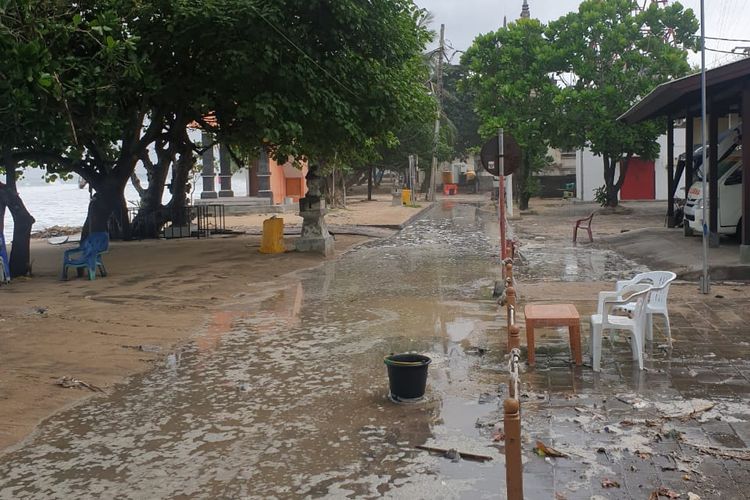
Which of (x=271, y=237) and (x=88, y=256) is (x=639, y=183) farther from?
(x=88, y=256)

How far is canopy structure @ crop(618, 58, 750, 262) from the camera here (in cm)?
1385

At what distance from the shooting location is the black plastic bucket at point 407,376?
6691mm

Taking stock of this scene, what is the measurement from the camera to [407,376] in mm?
6711

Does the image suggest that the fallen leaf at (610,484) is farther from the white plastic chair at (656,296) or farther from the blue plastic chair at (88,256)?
the blue plastic chair at (88,256)

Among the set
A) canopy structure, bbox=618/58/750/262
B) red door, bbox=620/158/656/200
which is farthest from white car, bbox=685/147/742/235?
red door, bbox=620/158/656/200

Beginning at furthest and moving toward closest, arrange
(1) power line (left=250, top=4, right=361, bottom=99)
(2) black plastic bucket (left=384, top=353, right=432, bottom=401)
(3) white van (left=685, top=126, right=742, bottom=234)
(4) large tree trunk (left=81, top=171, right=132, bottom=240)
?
(4) large tree trunk (left=81, top=171, right=132, bottom=240) → (3) white van (left=685, top=126, right=742, bottom=234) → (1) power line (left=250, top=4, right=361, bottom=99) → (2) black plastic bucket (left=384, top=353, right=432, bottom=401)

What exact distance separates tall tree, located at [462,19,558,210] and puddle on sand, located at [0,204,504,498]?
20946 mm

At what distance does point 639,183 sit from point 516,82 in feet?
46.8

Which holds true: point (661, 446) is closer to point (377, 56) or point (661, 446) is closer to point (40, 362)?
point (40, 362)

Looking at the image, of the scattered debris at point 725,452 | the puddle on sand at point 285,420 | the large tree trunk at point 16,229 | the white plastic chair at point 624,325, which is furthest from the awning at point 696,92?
the large tree trunk at point 16,229

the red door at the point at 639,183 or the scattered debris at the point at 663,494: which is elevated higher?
the red door at the point at 639,183

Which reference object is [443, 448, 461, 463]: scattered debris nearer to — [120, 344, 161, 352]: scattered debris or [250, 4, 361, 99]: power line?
[120, 344, 161, 352]: scattered debris

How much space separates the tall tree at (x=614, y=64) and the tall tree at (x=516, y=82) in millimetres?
623

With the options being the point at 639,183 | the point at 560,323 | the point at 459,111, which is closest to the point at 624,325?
the point at 560,323
